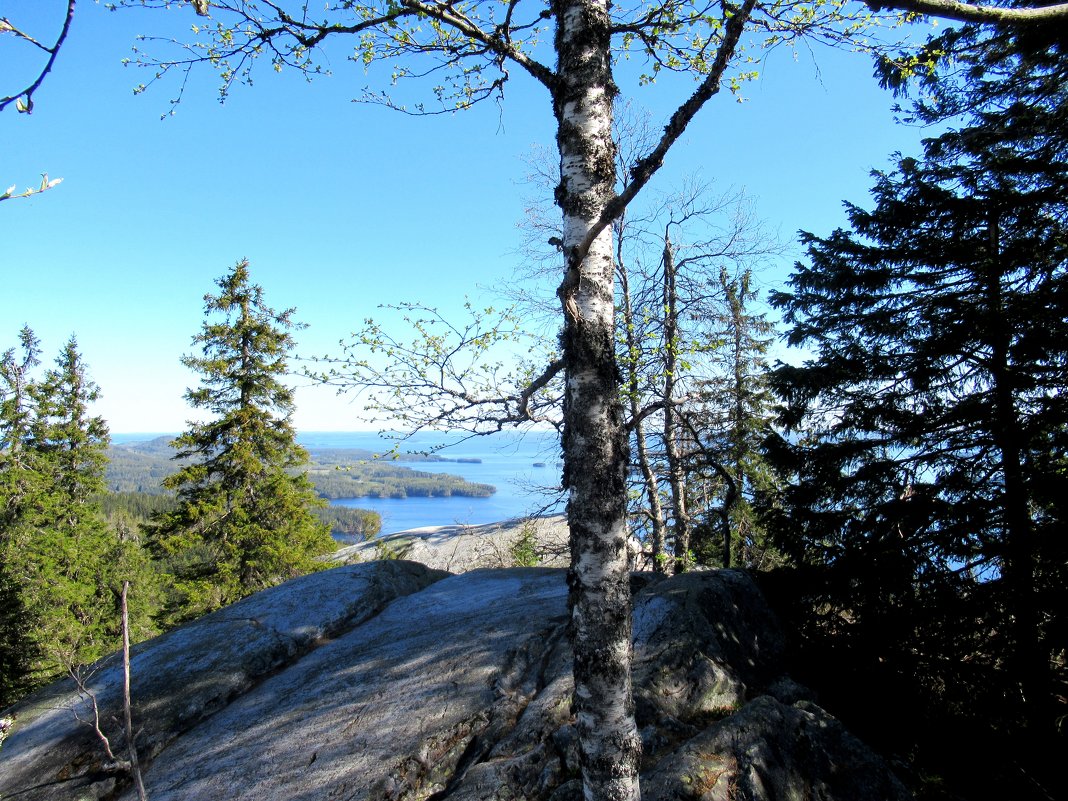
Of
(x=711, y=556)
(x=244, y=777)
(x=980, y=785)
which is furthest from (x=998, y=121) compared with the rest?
(x=711, y=556)

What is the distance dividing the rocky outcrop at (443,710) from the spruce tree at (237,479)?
11706 mm

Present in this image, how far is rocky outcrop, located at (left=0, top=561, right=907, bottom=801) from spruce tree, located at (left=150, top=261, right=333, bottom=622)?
461 inches

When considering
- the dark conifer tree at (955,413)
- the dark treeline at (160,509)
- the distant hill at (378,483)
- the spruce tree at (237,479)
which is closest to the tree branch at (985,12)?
the dark conifer tree at (955,413)

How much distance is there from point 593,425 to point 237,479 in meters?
18.6

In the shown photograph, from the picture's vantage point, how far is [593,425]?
2938 mm

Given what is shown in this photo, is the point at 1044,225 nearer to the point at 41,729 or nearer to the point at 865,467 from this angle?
the point at 865,467

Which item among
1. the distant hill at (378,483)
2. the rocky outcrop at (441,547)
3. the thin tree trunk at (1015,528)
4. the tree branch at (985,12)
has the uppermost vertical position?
the tree branch at (985,12)

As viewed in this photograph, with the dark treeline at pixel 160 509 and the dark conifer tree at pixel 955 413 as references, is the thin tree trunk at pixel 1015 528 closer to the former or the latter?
the dark conifer tree at pixel 955 413

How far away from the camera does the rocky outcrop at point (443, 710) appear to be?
13.3ft

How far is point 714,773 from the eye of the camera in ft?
12.3

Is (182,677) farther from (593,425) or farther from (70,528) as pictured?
(70,528)

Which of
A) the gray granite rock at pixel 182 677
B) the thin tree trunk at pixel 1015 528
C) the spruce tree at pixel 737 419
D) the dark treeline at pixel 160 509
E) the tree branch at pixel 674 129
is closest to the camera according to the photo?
the tree branch at pixel 674 129

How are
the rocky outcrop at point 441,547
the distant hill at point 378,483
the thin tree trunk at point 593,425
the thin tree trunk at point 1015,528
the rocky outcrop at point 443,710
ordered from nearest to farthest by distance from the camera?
the thin tree trunk at point 593,425 < the rocky outcrop at point 443,710 < the thin tree trunk at point 1015,528 < the rocky outcrop at point 441,547 < the distant hill at point 378,483

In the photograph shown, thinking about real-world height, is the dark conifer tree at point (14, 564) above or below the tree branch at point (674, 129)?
below
